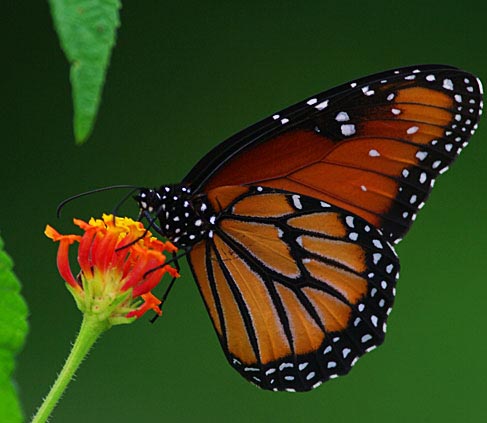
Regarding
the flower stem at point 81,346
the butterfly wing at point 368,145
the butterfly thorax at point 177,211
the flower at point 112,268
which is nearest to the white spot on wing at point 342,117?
the butterfly wing at point 368,145

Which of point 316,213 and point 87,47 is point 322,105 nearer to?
point 316,213

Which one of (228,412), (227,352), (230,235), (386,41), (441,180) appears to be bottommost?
(228,412)

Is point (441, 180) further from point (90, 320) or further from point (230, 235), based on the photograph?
point (90, 320)

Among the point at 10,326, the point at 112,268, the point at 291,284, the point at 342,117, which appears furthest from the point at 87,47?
the point at 291,284

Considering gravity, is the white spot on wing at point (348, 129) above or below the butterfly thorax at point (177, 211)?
above

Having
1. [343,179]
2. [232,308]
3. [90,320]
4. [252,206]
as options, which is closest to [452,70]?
[343,179]

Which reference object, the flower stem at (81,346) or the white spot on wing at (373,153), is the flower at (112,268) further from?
the white spot on wing at (373,153)
